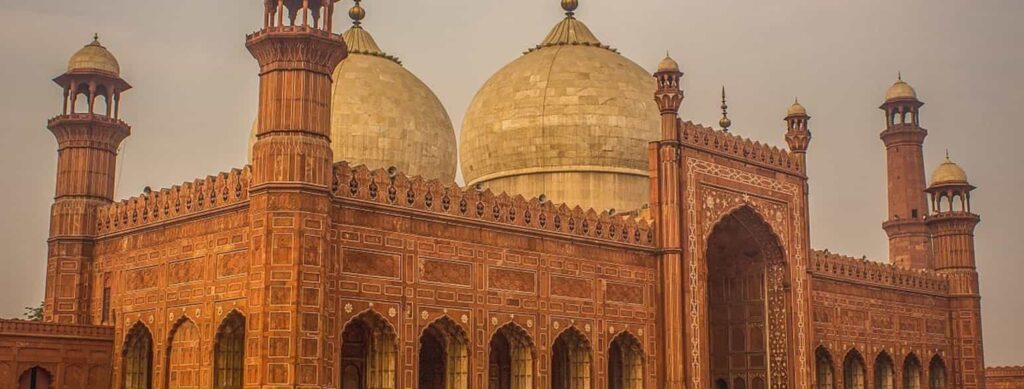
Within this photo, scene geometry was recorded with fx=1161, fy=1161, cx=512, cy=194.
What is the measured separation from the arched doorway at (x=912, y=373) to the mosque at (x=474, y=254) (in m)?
0.04

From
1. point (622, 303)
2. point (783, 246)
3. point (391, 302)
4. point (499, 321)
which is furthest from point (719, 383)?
point (391, 302)

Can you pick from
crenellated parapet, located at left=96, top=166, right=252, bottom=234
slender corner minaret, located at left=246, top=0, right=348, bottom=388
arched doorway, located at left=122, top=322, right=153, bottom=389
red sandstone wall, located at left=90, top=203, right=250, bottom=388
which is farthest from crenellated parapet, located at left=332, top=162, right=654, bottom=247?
arched doorway, located at left=122, top=322, right=153, bottom=389

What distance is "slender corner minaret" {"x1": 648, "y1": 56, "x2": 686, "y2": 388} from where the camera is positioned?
2002cm

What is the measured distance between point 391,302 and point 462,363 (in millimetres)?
1762

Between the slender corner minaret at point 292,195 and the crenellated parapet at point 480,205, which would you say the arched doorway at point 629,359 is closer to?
the crenellated parapet at point 480,205

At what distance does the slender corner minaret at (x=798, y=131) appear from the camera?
23531 mm

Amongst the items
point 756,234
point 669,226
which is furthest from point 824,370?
point 669,226

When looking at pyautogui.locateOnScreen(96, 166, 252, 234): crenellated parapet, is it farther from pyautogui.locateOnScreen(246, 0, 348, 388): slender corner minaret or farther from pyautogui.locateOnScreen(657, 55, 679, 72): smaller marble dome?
pyautogui.locateOnScreen(657, 55, 679, 72): smaller marble dome

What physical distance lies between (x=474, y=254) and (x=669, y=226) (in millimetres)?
4356

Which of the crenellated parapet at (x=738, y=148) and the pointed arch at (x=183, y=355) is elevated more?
the crenellated parapet at (x=738, y=148)

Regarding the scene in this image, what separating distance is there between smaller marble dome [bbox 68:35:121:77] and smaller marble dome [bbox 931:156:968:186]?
18485 millimetres

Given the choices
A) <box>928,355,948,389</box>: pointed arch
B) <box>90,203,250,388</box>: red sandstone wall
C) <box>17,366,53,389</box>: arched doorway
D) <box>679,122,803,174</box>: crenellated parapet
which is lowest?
<box>17,366,53,389</box>: arched doorway

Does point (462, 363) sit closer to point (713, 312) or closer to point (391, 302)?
point (391, 302)

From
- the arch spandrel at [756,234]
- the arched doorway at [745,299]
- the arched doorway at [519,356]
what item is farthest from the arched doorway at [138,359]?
the arched doorway at [745,299]
